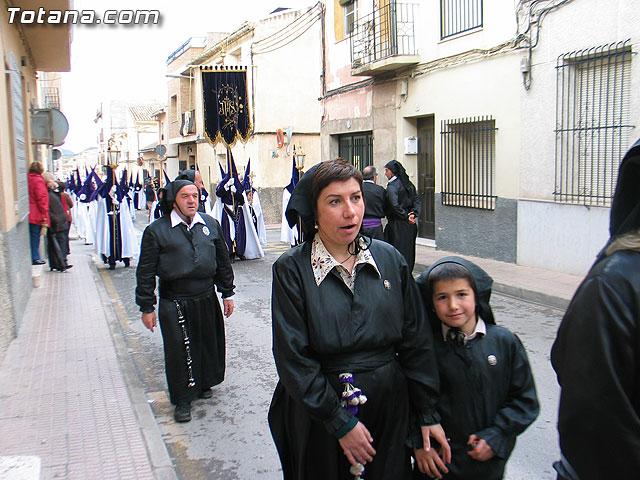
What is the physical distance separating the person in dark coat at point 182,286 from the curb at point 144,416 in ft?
0.89

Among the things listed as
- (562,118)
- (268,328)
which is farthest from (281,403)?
(562,118)

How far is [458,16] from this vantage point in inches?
517

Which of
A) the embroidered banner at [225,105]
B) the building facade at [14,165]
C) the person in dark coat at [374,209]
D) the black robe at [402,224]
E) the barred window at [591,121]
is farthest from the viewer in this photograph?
the embroidered banner at [225,105]

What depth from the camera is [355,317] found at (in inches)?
98.2

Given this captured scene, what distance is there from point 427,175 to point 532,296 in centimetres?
627

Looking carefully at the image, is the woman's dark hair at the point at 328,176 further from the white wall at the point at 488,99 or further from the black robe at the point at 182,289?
the white wall at the point at 488,99

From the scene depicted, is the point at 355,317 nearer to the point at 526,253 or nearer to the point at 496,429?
the point at 496,429

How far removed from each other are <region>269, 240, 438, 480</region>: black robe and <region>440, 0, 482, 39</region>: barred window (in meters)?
11.1

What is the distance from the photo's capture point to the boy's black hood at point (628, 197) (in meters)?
1.72

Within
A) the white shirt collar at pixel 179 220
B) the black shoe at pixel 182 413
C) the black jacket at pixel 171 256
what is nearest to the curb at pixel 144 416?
the black shoe at pixel 182 413

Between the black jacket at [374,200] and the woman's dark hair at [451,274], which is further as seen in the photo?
the black jacket at [374,200]

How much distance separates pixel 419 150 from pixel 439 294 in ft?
42.4

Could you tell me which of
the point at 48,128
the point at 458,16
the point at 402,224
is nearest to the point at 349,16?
the point at 458,16

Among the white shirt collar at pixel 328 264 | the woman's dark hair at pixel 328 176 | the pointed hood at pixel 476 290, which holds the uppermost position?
the woman's dark hair at pixel 328 176
